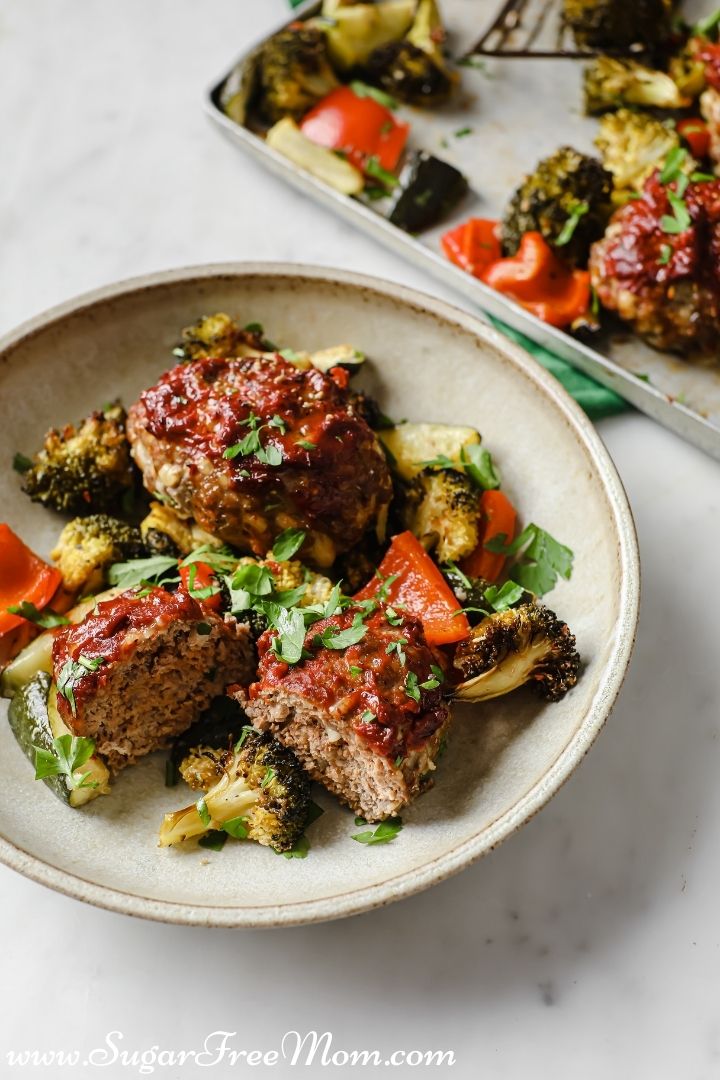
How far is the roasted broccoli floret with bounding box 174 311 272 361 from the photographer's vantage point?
4.93m

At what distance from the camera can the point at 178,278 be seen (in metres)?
5.05

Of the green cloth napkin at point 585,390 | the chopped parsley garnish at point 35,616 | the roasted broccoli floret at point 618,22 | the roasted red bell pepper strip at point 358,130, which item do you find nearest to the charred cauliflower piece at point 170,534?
the chopped parsley garnish at point 35,616

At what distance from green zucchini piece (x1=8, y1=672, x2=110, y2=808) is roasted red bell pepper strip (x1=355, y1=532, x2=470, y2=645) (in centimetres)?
124

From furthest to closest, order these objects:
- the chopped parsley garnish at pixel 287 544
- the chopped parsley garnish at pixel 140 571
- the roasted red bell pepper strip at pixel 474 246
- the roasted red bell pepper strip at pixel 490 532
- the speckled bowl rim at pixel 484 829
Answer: the roasted red bell pepper strip at pixel 474 246, the roasted red bell pepper strip at pixel 490 532, the chopped parsley garnish at pixel 140 571, the chopped parsley garnish at pixel 287 544, the speckled bowl rim at pixel 484 829

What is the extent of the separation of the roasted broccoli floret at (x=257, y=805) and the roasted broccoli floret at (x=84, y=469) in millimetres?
1419

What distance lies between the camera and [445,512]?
4.55m

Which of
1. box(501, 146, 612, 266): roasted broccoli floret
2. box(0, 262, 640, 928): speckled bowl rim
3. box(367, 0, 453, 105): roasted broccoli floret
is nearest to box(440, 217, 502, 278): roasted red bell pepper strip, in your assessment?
box(501, 146, 612, 266): roasted broccoli floret

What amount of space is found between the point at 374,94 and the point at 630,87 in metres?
1.46

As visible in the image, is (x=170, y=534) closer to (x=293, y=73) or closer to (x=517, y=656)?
(x=517, y=656)

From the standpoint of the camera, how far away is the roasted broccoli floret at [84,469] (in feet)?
15.6

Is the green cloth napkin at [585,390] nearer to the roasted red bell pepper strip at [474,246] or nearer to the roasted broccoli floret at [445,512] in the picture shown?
the roasted red bell pepper strip at [474,246]

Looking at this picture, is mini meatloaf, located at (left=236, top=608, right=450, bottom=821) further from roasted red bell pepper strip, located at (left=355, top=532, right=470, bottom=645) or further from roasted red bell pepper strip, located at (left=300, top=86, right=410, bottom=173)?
roasted red bell pepper strip, located at (left=300, top=86, right=410, bottom=173)

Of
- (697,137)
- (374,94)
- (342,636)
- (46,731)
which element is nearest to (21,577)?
(46,731)

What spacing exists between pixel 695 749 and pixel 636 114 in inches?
139
